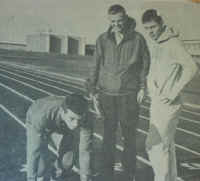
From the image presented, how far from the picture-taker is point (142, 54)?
2.35 meters

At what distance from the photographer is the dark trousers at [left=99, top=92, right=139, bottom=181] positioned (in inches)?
92.0

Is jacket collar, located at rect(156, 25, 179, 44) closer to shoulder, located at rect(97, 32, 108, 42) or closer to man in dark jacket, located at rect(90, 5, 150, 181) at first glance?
man in dark jacket, located at rect(90, 5, 150, 181)

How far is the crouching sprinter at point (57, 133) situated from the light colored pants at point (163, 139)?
0.43 meters

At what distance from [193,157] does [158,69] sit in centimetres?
63

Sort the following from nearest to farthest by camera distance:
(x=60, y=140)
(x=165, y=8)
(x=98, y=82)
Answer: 1. (x=60, y=140)
2. (x=98, y=82)
3. (x=165, y=8)

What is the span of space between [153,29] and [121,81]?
42 cm

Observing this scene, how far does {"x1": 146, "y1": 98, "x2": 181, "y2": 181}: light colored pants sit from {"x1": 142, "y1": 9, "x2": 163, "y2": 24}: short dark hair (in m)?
0.52

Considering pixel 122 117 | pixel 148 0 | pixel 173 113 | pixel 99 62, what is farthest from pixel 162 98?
pixel 148 0

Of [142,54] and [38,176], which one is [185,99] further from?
[38,176]

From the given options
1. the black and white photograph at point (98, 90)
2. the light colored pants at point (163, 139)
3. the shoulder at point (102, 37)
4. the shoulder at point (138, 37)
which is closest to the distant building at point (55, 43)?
the black and white photograph at point (98, 90)

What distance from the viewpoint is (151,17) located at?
245 centimetres

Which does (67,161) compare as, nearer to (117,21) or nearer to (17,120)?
(17,120)

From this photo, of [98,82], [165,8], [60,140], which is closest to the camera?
[60,140]

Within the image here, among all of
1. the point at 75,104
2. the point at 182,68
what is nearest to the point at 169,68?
the point at 182,68
